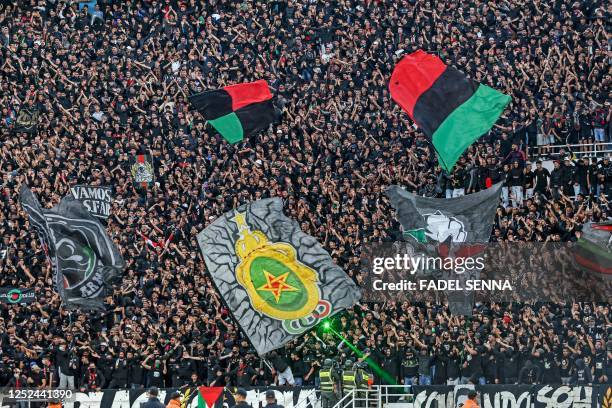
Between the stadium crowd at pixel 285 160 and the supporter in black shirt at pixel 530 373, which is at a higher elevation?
the stadium crowd at pixel 285 160

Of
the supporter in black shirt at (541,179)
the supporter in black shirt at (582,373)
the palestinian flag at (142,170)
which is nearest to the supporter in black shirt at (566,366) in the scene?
the supporter in black shirt at (582,373)

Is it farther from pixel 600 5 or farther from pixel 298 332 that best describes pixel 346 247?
pixel 600 5

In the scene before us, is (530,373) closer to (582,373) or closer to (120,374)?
(582,373)

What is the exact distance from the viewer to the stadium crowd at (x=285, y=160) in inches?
1251

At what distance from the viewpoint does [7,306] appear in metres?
35.8

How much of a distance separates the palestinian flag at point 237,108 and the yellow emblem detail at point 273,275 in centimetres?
473

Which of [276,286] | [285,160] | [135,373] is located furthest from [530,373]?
[285,160]

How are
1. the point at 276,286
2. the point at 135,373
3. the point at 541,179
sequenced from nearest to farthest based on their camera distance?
the point at 276,286 < the point at 135,373 < the point at 541,179

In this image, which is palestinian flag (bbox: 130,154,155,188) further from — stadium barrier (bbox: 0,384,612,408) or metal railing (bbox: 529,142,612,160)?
metal railing (bbox: 529,142,612,160)

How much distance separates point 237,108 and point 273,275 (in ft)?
21.1

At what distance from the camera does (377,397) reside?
2988 cm

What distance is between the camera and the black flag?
32.7 m

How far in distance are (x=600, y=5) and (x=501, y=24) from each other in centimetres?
281

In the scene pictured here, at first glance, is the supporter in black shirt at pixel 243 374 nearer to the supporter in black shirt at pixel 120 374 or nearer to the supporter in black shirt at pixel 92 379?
the supporter in black shirt at pixel 120 374
